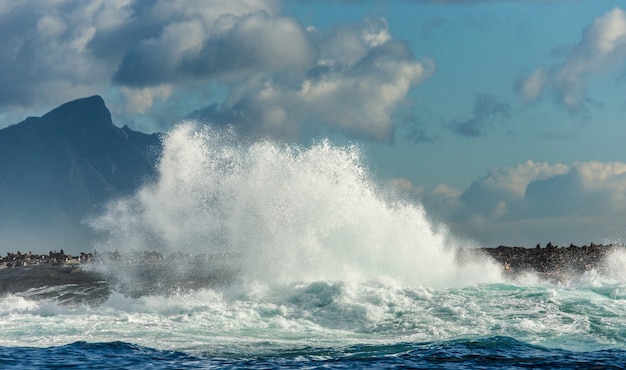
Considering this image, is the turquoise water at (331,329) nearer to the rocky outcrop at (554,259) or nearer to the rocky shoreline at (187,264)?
the rocky shoreline at (187,264)

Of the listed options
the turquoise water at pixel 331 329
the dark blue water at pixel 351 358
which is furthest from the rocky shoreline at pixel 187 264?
the dark blue water at pixel 351 358

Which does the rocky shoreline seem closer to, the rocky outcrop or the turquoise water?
the rocky outcrop

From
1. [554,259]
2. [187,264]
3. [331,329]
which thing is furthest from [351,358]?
[554,259]

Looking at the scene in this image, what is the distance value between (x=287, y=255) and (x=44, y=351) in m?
13.8

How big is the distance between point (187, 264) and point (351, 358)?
30533 millimetres

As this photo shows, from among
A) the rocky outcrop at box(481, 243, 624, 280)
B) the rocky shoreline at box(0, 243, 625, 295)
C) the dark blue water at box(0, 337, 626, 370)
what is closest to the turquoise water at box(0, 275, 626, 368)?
the dark blue water at box(0, 337, 626, 370)

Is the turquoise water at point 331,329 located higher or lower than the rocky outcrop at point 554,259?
lower

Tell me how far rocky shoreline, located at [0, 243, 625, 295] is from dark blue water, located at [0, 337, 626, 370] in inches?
687

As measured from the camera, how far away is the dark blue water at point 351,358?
20734mm

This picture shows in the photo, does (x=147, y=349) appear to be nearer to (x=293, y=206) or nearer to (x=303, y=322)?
(x=303, y=322)

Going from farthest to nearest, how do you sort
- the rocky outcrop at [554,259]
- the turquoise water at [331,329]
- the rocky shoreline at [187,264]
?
1. the rocky outcrop at [554,259]
2. the rocky shoreline at [187,264]
3. the turquoise water at [331,329]

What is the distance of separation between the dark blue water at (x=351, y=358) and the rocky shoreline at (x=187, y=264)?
57.2ft

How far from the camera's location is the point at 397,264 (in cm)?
3666

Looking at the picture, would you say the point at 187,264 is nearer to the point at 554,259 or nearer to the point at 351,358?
the point at 554,259
